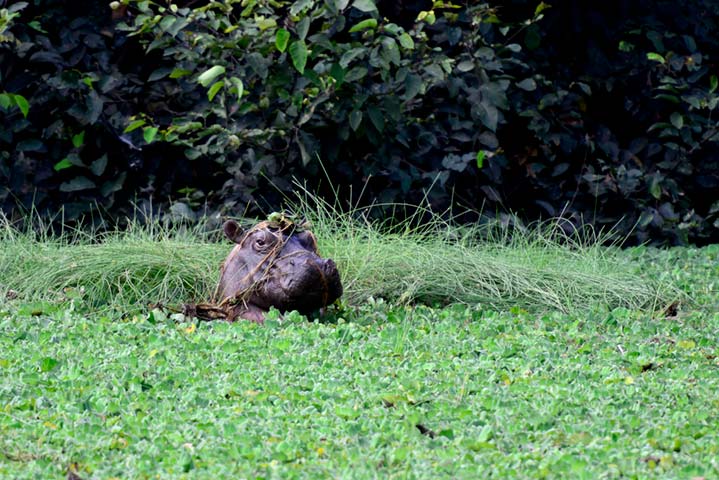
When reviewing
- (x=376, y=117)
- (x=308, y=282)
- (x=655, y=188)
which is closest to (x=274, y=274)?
(x=308, y=282)

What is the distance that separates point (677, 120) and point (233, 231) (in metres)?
4.32

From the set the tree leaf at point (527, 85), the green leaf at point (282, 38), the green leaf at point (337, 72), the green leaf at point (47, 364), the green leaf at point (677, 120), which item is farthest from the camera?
the green leaf at point (677, 120)

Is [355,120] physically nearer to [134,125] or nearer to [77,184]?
[134,125]

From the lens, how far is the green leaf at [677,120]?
8359 millimetres

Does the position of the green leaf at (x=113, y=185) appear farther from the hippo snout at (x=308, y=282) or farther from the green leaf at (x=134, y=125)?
the hippo snout at (x=308, y=282)

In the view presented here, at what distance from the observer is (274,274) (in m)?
5.10

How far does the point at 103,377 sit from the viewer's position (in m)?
4.00

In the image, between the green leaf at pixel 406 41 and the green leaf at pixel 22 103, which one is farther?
the green leaf at pixel 22 103

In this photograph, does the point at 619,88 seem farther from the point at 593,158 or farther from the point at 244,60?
the point at 244,60

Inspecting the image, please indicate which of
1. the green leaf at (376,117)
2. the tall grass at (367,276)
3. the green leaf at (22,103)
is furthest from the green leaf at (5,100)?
the green leaf at (376,117)

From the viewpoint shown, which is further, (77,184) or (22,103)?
(77,184)

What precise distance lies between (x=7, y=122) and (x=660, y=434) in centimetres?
567

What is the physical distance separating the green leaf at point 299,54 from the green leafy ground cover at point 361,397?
6.37ft

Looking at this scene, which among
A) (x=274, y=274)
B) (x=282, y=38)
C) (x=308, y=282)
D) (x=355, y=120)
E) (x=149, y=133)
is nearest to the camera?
(x=308, y=282)
